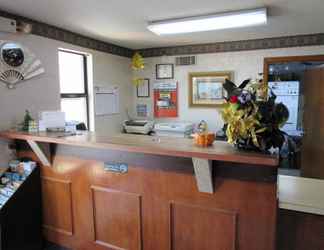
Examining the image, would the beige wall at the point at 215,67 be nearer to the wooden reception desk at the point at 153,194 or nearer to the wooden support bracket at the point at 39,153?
the wooden reception desk at the point at 153,194

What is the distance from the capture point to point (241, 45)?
4.04 meters

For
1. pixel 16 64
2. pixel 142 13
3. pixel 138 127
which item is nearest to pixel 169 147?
pixel 142 13

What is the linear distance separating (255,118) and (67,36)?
2684 mm

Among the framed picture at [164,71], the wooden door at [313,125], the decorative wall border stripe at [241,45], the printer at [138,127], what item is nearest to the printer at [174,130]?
the printer at [138,127]

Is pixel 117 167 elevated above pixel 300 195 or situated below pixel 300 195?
above

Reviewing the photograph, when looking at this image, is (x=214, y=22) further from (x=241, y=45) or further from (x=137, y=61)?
(x=137, y=61)

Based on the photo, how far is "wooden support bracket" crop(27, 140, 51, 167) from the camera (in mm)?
2335

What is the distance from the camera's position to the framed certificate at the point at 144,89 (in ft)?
15.7

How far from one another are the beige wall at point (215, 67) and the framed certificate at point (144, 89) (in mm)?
78

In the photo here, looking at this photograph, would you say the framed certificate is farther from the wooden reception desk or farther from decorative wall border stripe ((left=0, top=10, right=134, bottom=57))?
the wooden reception desk

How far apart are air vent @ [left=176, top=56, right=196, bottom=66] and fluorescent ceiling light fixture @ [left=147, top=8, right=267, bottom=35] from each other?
51.8 inches

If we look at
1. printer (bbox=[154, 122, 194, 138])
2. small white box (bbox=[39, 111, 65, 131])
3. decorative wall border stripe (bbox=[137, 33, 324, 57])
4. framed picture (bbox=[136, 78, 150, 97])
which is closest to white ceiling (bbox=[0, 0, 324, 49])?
decorative wall border stripe (bbox=[137, 33, 324, 57])

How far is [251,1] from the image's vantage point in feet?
7.57

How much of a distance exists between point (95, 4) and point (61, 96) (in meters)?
1.45
